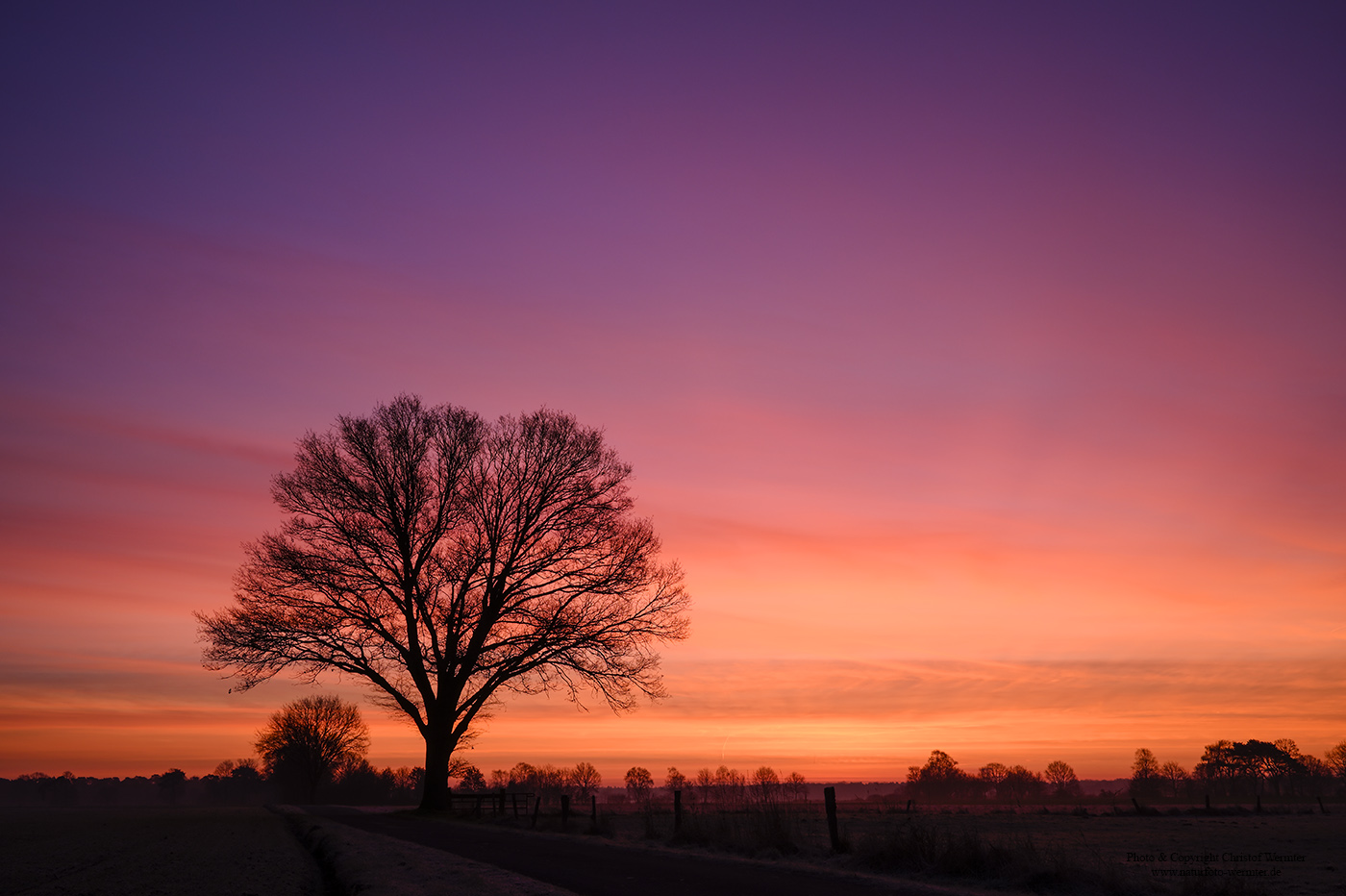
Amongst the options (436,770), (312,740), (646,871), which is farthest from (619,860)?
(312,740)

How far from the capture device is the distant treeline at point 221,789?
4031 inches

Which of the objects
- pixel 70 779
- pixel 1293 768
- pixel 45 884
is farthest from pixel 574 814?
pixel 70 779

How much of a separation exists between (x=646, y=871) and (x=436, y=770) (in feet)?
64.5

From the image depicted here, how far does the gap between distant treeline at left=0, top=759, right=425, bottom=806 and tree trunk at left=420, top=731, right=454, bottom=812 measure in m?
75.8

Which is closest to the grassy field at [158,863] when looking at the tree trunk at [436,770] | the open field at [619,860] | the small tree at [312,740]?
the open field at [619,860]

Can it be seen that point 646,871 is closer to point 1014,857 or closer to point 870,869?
point 870,869

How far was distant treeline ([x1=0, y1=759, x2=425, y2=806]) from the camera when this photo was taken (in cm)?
10238

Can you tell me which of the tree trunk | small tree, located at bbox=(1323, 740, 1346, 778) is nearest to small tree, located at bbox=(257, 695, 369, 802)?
the tree trunk

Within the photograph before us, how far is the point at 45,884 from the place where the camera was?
13102 millimetres

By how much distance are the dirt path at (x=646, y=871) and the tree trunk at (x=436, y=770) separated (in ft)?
30.1

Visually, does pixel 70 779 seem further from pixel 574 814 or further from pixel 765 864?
pixel 765 864

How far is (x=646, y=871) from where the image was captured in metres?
13.6

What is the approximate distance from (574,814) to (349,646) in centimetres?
1068

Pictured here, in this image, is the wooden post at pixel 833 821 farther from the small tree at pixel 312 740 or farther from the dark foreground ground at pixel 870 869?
the small tree at pixel 312 740
